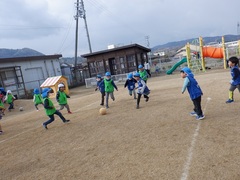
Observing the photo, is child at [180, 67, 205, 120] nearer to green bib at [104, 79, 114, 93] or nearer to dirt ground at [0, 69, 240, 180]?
dirt ground at [0, 69, 240, 180]

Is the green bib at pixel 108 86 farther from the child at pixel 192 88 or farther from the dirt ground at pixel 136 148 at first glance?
the child at pixel 192 88

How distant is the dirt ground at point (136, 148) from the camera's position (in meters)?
3.61

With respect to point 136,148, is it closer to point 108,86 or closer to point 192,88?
point 192,88

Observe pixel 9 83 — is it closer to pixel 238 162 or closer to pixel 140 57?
pixel 140 57

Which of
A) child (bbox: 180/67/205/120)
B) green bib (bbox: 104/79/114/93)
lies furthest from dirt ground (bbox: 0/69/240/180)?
green bib (bbox: 104/79/114/93)

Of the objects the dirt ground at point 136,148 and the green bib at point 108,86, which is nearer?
the dirt ground at point 136,148

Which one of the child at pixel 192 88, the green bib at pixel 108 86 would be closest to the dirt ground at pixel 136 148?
the child at pixel 192 88

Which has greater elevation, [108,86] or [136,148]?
[108,86]

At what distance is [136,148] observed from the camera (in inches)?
183

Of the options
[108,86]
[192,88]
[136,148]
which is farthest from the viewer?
[108,86]

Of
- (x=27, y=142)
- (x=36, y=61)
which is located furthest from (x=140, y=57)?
(x=27, y=142)

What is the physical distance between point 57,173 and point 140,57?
969 inches

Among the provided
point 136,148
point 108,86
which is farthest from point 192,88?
point 108,86

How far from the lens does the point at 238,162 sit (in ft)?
11.5
